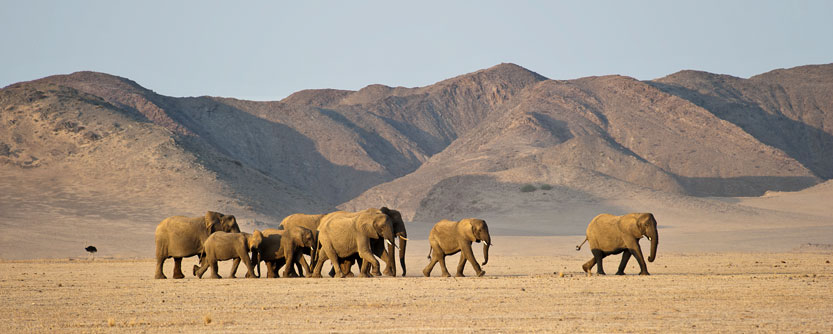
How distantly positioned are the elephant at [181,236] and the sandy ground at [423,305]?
1630mm

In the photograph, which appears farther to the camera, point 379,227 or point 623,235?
point 623,235

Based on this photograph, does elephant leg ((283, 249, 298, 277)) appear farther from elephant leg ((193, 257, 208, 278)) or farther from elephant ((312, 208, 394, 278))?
elephant leg ((193, 257, 208, 278))

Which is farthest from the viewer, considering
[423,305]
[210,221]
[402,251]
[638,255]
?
[402,251]

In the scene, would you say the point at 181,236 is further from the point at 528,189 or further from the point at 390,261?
the point at 528,189

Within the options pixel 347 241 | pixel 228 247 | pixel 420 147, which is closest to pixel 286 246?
pixel 228 247

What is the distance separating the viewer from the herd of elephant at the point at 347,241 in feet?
82.9

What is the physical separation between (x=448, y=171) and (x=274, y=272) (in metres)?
92.2

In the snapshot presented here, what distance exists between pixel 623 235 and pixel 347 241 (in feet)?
25.2

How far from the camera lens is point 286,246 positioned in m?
26.4

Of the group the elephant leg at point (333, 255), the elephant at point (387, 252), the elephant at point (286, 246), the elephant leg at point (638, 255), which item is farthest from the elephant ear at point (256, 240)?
the elephant leg at point (638, 255)

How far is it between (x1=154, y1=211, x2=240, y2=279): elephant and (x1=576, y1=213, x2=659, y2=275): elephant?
436 inches

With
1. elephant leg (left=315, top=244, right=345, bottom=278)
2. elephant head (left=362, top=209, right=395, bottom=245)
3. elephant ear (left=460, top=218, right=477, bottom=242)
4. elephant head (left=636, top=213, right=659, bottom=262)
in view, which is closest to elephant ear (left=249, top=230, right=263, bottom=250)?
elephant leg (left=315, top=244, right=345, bottom=278)

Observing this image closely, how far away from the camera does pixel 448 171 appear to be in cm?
11912

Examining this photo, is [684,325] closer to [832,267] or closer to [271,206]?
[832,267]
